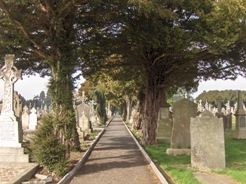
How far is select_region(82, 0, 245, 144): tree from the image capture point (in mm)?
21734

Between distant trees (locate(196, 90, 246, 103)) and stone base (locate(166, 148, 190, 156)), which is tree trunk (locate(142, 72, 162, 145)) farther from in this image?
distant trees (locate(196, 90, 246, 103))

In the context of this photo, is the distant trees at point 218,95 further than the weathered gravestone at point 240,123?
Yes

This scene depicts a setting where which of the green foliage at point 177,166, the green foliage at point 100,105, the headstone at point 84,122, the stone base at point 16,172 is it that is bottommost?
the green foliage at point 177,166

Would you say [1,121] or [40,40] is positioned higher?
[40,40]

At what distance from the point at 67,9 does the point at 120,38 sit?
21.2 ft

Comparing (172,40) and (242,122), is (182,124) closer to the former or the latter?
(172,40)

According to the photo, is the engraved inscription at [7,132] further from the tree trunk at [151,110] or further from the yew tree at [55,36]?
the tree trunk at [151,110]

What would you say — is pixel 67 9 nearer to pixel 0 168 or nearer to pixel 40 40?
pixel 40 40

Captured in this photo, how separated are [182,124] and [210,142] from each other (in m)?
4.73

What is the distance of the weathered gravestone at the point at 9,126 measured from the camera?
1769 centimetres

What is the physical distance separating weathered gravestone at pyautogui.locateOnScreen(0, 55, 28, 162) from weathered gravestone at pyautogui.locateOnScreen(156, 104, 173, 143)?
14117mm

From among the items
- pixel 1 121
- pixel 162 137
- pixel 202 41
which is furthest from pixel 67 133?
pixel 162 137

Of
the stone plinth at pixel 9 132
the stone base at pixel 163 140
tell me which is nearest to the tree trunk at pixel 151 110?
the stone base at pixel 163 140

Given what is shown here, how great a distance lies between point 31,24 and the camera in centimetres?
2034
